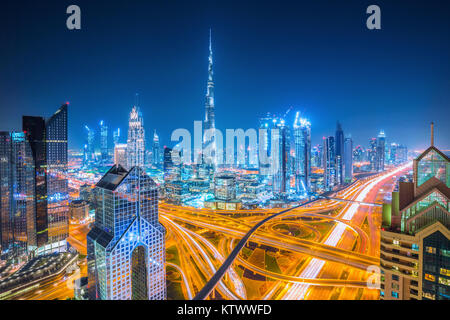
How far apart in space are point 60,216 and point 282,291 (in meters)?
14.0

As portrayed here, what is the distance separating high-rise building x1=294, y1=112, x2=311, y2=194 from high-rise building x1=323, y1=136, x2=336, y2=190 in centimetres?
268

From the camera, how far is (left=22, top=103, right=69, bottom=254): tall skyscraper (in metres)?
13.0

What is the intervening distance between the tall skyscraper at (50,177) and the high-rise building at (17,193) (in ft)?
1.06

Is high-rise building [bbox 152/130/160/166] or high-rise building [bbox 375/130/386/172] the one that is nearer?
high-rise building [bbox 375/130/386/172]

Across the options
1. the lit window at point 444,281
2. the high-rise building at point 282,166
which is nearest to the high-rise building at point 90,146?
the high-rise building at point 282,166

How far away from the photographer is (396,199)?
6.17m

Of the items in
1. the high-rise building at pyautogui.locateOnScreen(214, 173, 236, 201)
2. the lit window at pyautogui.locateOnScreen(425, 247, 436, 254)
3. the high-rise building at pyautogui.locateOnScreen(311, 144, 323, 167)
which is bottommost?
the high-rise building at pyautogui.locateOnScreen(214, 173, 236, 201)

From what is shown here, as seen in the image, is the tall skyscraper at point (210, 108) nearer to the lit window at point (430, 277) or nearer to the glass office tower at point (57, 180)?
the glass office tower at point (57, 180)

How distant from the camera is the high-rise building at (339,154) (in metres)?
32.2

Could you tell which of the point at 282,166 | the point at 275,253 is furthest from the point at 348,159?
the point at 275,253

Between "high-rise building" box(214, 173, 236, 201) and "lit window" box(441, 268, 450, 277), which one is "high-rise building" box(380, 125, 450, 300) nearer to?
"lit window" box(441, 268, 450, 277)

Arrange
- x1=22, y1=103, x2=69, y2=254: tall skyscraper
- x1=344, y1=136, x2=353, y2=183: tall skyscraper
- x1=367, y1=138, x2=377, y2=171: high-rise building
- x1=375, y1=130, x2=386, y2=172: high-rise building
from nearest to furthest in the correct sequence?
x1=22, y1=103, x2=69, y2=254: tall skyscraper, x1=344, y1=136, x2=353, y2=183: tall skyscraper, x1=375, y1=130, x2=386, y2=172: high-rise building, x1=367, y1=138, x2=377, y2=171: high-rise building

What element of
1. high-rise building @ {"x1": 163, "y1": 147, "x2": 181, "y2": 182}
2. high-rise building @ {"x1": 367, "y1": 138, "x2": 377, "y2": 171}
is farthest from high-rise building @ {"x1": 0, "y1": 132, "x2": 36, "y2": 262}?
high-rise building @ {"x1": 367, "y1": 138, "x2": 377, "y2": 171}
